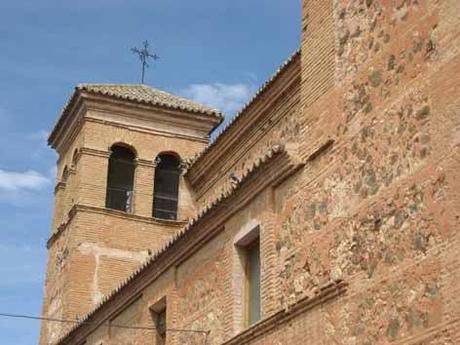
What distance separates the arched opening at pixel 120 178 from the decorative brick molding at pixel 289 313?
11250 millimetres

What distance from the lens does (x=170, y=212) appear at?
2278cm

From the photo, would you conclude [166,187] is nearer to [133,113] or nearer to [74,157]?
[133,113]

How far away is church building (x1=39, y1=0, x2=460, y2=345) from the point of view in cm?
833

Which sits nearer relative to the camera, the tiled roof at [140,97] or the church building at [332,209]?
the church building at [332,209]

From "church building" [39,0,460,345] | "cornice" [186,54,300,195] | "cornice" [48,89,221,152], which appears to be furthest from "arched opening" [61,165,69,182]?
"church building" [39,0,460,345]

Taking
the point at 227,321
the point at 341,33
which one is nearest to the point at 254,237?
the point at 227,321

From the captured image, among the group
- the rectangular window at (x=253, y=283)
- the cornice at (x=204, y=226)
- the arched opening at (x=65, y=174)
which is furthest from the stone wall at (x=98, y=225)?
the rectangular window at (x=253, y=283)

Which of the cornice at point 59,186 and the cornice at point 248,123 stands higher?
the cornice at point 59,186

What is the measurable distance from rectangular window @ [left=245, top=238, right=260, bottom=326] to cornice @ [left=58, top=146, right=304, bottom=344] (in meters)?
0.54

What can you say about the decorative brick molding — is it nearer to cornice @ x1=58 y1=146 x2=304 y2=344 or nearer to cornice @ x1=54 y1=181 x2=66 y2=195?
cornice @ x1=58 y1=146 x2=304 y2=344

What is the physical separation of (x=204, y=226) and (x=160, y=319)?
240 centimetres

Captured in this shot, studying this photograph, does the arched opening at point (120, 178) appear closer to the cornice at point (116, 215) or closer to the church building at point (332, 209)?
the cornice at point (116, 215)

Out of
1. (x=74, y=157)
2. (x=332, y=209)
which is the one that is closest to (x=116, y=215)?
(x=74, y=157)

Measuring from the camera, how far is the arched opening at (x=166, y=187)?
22.7m
